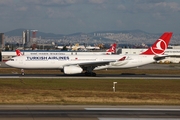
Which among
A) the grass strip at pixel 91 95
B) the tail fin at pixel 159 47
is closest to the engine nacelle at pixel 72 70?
the grass strip at pixel 91 95

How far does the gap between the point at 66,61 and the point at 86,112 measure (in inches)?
1307

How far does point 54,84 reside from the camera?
144ft

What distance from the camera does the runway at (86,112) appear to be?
21.1 metres

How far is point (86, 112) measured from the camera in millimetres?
23125

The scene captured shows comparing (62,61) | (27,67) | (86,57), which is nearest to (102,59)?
(86,57)

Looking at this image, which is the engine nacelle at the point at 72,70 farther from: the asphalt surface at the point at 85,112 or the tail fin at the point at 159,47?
the asphalt surface at the point at 85,112

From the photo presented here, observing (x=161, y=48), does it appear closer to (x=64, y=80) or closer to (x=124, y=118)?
(x=64, y=80)

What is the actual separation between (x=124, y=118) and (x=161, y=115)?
2.52m

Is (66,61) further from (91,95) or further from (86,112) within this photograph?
(86,112)

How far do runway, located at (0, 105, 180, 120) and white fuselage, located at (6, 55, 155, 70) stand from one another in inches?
1168

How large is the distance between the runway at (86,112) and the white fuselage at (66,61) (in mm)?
29657

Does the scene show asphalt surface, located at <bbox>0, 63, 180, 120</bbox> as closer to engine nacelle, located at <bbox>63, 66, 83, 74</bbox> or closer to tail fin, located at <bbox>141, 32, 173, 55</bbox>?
engine nacelle, located at <bbox>63, 66, 83, 74</bbox>

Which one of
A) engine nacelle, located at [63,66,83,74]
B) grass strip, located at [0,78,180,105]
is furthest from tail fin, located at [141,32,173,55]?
grass strip, located at [0,78,180,105]

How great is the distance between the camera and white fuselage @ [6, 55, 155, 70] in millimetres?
55219
